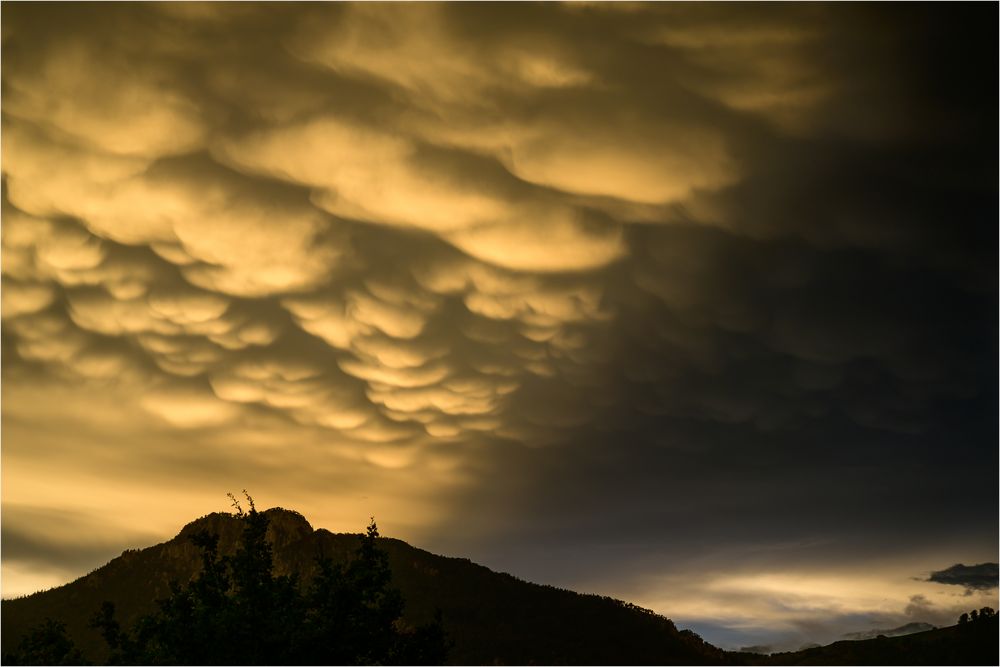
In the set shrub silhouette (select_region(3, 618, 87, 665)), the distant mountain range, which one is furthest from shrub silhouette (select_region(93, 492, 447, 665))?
the distant mountain range

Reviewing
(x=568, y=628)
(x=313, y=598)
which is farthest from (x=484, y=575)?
(x=313, y=598)

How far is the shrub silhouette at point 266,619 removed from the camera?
41.2m

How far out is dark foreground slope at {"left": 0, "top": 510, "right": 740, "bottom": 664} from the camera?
420 feet

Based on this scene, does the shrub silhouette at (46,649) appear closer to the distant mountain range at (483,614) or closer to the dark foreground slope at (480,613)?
the distant mountain range at (483,614)

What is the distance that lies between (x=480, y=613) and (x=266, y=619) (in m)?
127

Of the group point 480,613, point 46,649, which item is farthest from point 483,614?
point 46,649

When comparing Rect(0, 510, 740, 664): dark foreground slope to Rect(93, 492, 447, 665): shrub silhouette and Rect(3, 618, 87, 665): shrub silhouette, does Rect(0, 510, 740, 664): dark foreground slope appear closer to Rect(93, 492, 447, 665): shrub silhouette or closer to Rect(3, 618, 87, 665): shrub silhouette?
Rect(93, 492, 447, 665): shrub silhouette

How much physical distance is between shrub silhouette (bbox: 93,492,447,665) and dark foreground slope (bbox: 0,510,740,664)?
54236mm

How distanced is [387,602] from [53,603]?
6791 inches

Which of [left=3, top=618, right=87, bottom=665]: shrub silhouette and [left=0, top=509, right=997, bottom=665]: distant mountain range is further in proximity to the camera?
[left=0, top=509, right=997, bottom=665]: distant mountain range

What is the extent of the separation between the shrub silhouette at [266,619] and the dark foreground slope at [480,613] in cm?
5424

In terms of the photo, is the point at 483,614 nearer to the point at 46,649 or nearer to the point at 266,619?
the point at 46,649

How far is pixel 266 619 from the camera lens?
4128 cm

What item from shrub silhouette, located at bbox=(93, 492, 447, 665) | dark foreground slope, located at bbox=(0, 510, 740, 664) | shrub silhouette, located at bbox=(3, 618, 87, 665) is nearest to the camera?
shrub silhouette, located at bbox=(93, 492, 447, 665)
